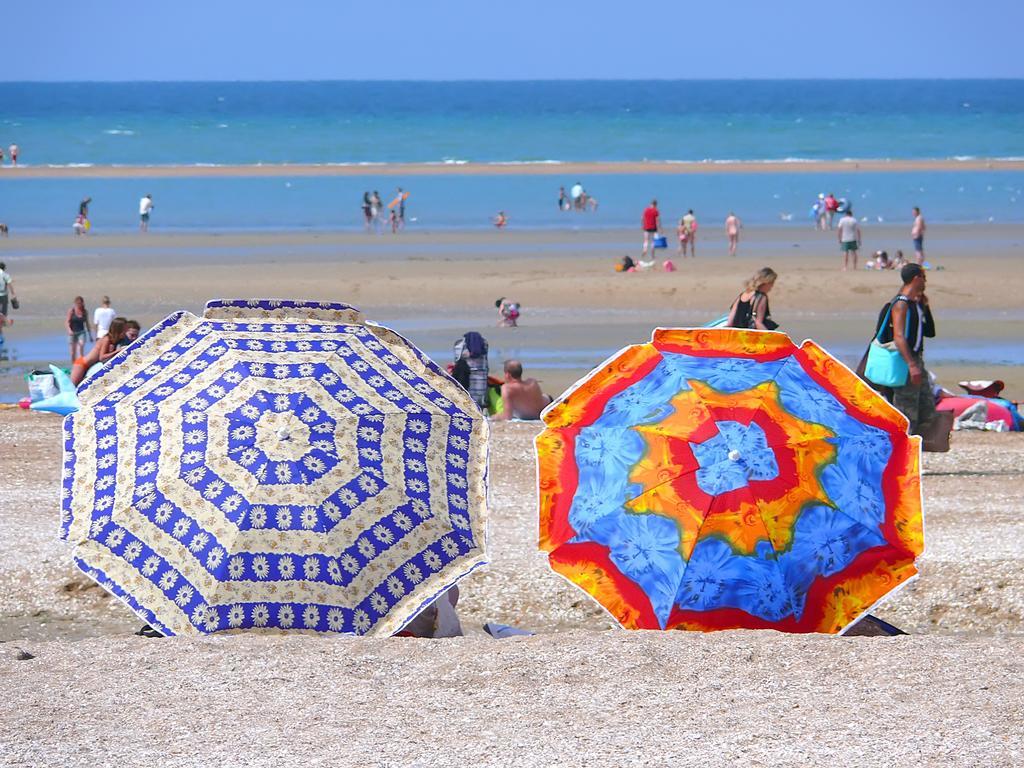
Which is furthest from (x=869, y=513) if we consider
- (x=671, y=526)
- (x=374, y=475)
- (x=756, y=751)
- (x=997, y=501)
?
(x=997, y=501)

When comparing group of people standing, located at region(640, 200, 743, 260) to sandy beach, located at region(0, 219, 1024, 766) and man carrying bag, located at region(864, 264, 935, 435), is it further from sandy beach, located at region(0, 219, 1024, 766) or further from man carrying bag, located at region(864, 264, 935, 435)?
man carrying bag, located at region(864, 264, 935, 435)

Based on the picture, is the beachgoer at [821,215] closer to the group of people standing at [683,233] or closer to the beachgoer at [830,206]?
the beachgoer at [830,206]

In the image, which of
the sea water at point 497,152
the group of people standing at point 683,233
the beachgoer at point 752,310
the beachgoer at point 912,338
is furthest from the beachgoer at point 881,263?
the beachgoer at point 912,338

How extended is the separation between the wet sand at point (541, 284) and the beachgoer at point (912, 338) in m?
6.80

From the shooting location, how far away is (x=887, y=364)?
1097 cm

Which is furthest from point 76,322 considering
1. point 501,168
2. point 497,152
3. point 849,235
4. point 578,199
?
point 497,152

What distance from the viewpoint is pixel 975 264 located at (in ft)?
98.6

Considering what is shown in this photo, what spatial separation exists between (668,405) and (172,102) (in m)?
165

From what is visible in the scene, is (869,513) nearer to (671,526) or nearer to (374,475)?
(671,526)

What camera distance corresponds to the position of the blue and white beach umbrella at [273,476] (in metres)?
5.97

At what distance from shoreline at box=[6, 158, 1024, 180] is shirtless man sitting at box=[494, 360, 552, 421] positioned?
42860mm

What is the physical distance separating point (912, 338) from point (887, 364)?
0.84ft

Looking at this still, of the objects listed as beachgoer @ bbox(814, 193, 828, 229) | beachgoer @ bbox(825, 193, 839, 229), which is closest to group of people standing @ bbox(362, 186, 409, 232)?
beachgoer @ bbox(814, 193, 828, 229)

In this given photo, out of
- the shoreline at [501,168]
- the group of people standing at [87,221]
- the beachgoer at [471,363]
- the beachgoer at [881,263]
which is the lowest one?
the beachgoer at [471,363]
